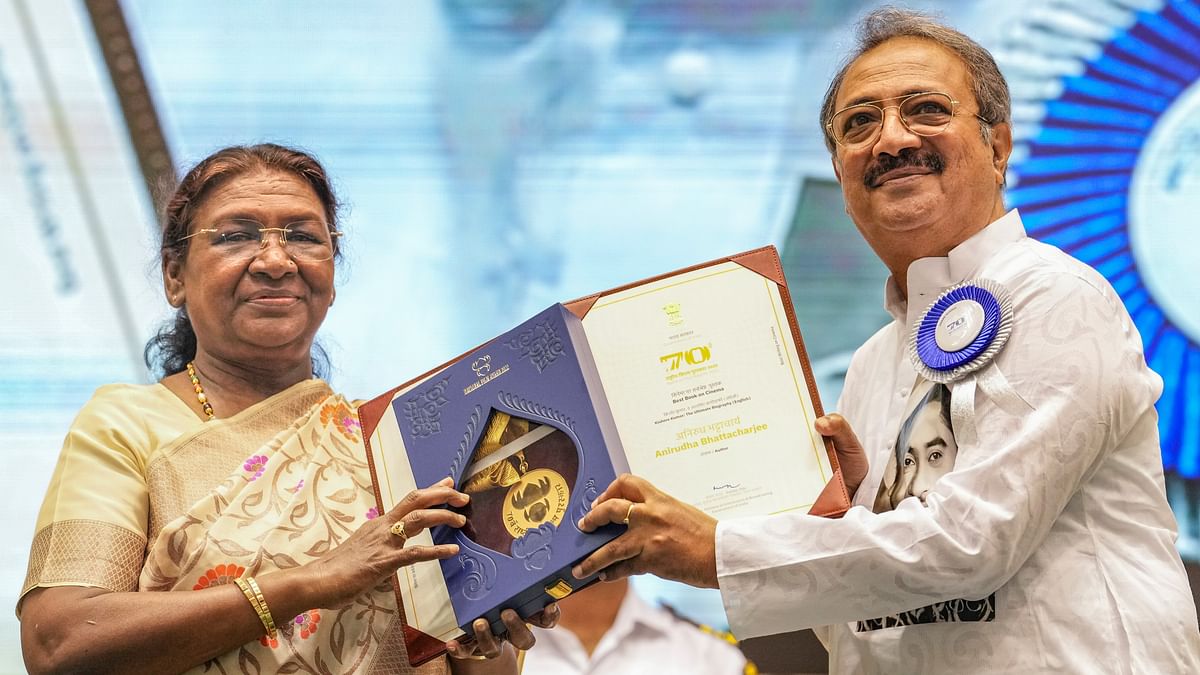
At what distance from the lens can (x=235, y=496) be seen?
2035mm

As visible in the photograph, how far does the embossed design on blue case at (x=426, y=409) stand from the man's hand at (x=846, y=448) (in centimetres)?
60

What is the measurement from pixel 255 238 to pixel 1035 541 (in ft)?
4.65

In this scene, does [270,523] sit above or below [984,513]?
above

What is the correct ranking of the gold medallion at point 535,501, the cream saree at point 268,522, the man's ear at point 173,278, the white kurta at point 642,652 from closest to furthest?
1. the gold medallion at point 535,501
2. the cream saree at point 268,522
3. the man's ear at point 173,278
4. the white kurta at point 642,652

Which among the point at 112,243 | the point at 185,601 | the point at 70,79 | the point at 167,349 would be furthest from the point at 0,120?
the point at 185,601

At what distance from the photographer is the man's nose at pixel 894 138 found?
205 centimetres

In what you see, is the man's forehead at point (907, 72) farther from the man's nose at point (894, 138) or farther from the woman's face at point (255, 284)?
the woman's face at point (255, 284)

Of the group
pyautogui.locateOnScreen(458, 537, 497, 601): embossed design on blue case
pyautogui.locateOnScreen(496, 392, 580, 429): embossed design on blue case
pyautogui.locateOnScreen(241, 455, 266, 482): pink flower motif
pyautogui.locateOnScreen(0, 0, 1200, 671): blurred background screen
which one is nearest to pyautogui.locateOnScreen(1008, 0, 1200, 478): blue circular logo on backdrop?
pyautogui.locateOnScreen(0, 0, 1200, 671): blurred background screen

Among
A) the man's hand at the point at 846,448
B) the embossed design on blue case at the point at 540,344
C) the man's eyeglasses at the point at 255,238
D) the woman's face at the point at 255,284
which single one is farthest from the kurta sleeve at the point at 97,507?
the man's hand at the point at 846,448

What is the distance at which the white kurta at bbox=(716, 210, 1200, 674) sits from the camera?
1719 mm

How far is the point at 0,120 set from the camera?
3410 millimetres

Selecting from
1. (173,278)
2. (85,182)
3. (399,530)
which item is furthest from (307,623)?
(85,182)

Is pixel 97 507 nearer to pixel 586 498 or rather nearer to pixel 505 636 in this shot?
pixel 505 636

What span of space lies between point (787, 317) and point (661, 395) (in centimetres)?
24
